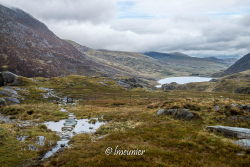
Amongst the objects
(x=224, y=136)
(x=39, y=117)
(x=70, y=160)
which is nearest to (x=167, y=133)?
(x=224, y=136)

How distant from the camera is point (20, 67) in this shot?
559 feet

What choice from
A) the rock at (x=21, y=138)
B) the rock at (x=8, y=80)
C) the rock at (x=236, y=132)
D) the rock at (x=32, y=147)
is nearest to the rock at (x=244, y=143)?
the rock at (x=236, y=132)

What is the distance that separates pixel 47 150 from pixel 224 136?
18506 millimetres

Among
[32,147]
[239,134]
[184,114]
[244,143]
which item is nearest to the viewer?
[244,143]

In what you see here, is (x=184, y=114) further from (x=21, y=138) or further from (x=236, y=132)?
(x=21, y=138)

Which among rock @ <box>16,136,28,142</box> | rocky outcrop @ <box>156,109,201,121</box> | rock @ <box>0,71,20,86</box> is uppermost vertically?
rock @ <box>0,71,20,86</box>

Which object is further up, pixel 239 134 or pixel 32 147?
pixel 239 134

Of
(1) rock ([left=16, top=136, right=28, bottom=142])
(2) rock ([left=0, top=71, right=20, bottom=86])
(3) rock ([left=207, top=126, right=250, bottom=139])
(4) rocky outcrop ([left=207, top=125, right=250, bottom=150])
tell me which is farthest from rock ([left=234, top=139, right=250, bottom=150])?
(2) rock ([left=0, top=71, right=20, bottom=86])

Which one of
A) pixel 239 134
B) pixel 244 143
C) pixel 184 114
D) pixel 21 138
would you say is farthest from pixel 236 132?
pixel 21 138

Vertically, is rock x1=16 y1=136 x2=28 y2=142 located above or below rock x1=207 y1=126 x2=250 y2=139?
below

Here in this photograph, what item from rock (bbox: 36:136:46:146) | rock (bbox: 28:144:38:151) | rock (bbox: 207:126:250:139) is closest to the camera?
rock (bbox: 28:144:38:151)

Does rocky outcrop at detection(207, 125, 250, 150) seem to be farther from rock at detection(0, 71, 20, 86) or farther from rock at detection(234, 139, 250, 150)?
rock at detection(0, 71, 20, 86)

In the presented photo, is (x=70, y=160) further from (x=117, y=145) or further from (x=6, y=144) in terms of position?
(x=6, y=144)

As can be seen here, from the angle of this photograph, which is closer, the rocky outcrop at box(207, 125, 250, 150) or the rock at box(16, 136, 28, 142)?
the rocky outcrop at box(207, 125, 250, 150)
